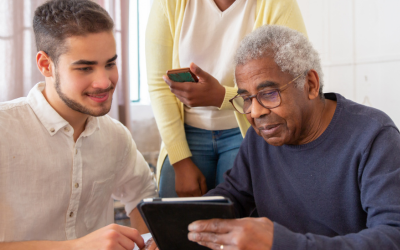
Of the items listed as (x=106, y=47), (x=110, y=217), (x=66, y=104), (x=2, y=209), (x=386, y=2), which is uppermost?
(x=386, y=2)

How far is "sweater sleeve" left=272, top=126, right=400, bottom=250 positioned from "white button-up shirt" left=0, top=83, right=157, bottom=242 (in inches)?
37.5

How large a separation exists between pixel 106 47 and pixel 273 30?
2.30 ft

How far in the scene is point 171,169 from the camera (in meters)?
1.87

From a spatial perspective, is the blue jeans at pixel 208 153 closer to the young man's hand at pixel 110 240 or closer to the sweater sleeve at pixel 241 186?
the sweater sleeve at pixel 241 186

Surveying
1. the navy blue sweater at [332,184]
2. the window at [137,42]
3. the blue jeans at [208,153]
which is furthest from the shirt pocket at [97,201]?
the window at [137,42]

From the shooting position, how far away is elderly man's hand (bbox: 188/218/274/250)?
0.94 m

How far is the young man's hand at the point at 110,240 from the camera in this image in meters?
1.15

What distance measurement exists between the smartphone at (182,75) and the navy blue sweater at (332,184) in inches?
14.3

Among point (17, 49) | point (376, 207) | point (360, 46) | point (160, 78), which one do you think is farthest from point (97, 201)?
point (360, 46)

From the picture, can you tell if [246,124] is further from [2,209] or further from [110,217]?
[2,209]

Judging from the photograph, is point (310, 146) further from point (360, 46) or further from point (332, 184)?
point (360, 46)

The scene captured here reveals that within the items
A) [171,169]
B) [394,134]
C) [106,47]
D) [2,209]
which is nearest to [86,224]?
[2,209]

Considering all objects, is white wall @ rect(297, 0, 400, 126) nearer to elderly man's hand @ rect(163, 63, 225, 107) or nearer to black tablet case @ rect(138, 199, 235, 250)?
elderly man's hand @ rect(163, 63, 225, 107)

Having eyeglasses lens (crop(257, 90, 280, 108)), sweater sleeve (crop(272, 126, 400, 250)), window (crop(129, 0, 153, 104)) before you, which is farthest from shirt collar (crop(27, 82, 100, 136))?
window (crop(129, 0, 153, 104))
